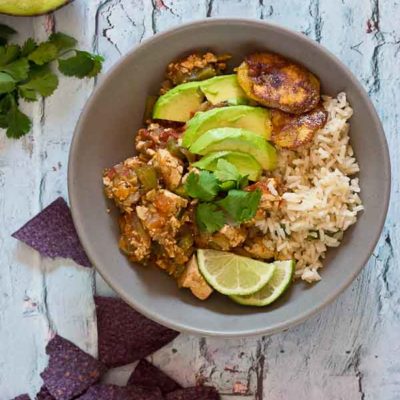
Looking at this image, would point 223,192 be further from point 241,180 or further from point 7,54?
point 7,54

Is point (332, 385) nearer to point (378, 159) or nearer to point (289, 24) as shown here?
point (378, 159)

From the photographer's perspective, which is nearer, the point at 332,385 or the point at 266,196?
the point at 266,196

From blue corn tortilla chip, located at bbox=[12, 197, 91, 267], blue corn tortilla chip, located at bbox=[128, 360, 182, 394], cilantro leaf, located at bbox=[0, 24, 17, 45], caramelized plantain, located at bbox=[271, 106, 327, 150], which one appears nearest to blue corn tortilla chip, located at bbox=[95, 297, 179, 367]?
blue corn tortilla chip, located at bbox=[128, 360, 182, 394]

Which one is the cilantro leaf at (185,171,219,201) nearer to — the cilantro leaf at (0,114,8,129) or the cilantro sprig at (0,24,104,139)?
the cilantro sprig at (0,24,104,139)

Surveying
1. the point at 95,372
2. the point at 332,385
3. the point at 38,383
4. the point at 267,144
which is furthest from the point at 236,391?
the point at 267,144

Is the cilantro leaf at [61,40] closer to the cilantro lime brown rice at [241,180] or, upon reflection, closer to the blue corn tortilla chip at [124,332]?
the cilantro lime brown rice at [241,180]

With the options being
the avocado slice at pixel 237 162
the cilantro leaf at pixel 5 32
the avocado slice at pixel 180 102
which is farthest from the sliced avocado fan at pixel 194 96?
the cilantro leaf at pixel 5 32
